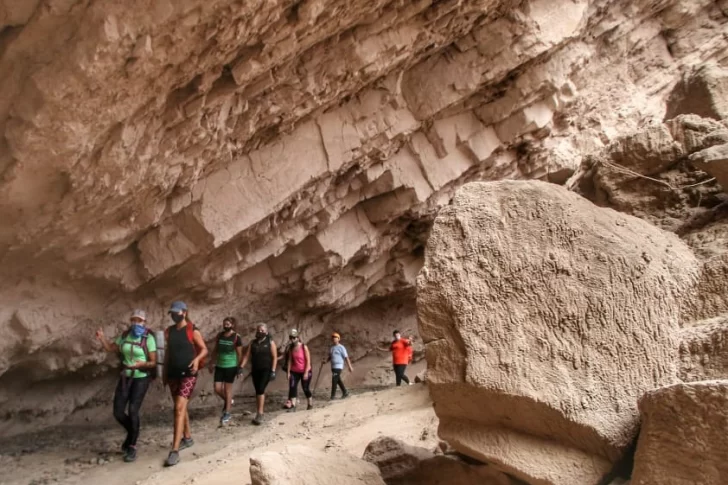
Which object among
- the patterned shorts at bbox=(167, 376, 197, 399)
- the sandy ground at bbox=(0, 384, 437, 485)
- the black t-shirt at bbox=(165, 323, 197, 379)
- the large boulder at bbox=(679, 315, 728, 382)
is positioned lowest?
the sandy ground at bbox=(0, 384, 437, 485)

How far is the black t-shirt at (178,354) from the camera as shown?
4.50 meters

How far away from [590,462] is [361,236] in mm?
6687

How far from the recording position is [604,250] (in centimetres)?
217

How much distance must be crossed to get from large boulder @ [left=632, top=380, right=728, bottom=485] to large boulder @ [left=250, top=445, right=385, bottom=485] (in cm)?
107

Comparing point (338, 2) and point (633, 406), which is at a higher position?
point (338, 2)

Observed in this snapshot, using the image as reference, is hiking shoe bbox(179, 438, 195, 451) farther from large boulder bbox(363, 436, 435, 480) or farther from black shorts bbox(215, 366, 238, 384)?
large boulder bbox(363, 436, 435, 480)

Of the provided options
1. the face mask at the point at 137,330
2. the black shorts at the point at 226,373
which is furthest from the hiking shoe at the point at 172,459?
the black shorts at the point at 226,373

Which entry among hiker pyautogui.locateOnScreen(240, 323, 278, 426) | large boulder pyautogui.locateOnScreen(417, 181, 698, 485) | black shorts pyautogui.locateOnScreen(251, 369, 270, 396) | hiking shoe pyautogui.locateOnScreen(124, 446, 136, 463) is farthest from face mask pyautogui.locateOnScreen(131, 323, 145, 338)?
large boulder pyautogui.locateOnScreen(417, 181, 698, 485)

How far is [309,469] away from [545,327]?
111 centimetres

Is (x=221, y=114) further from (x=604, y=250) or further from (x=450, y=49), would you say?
(x=604, y=250)

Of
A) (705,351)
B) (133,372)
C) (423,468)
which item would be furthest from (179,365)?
(705,351)

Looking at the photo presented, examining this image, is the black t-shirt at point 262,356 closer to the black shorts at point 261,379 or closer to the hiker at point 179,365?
the black shorts at point 261,379

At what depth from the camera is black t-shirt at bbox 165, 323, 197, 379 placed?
14.8 ft

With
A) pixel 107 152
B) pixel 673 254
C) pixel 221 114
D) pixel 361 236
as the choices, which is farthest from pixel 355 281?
pixel 673 254
